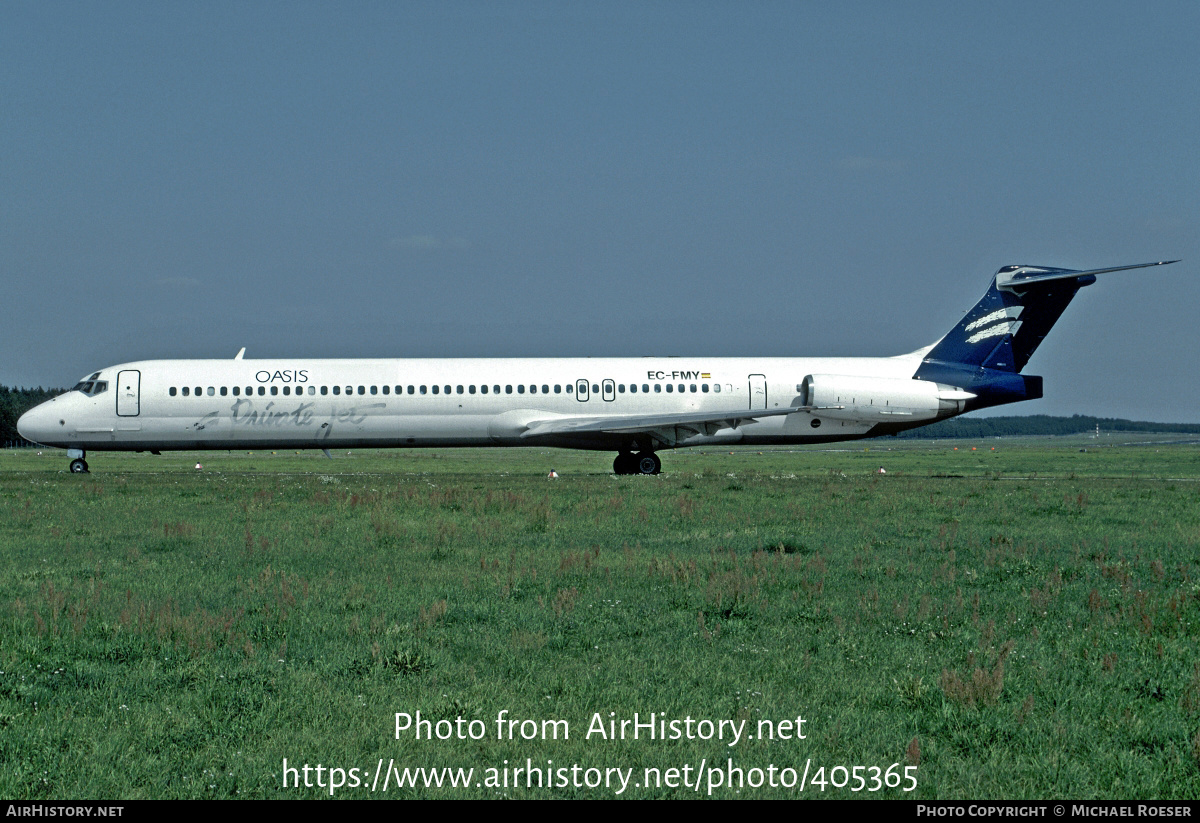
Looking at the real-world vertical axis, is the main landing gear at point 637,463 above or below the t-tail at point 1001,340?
below

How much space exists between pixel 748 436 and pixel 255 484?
53.5 feet

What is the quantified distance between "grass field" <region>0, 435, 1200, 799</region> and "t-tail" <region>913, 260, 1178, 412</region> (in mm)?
19479

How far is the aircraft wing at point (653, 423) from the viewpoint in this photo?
3400 cm

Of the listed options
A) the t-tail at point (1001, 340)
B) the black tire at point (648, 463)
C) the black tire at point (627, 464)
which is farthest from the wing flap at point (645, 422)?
the t-tail at point (1001, 340)

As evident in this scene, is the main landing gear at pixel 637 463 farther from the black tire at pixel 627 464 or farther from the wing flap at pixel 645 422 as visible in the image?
the wing flap at pixel 645 422

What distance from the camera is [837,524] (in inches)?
743

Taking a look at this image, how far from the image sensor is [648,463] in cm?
3591

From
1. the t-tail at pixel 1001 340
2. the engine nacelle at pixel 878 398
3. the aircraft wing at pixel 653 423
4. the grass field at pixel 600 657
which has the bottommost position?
the grass field at pixel 600 657

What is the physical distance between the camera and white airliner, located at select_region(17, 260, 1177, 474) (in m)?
35.2

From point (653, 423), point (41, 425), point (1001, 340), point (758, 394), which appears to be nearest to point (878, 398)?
point (758, 394)

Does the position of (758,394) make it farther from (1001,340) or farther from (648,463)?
(1001,340)

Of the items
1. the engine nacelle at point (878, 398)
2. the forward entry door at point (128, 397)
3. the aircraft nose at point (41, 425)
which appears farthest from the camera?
the engine nacelle at point (878, 398)

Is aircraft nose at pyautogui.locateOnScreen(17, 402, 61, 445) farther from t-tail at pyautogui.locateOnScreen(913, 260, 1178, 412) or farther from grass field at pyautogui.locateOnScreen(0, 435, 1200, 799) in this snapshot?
t-tail at pyautogui.locateOnScreen(913, 260, 1178, 412)

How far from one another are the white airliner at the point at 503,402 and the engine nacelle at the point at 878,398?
1.6 inches
